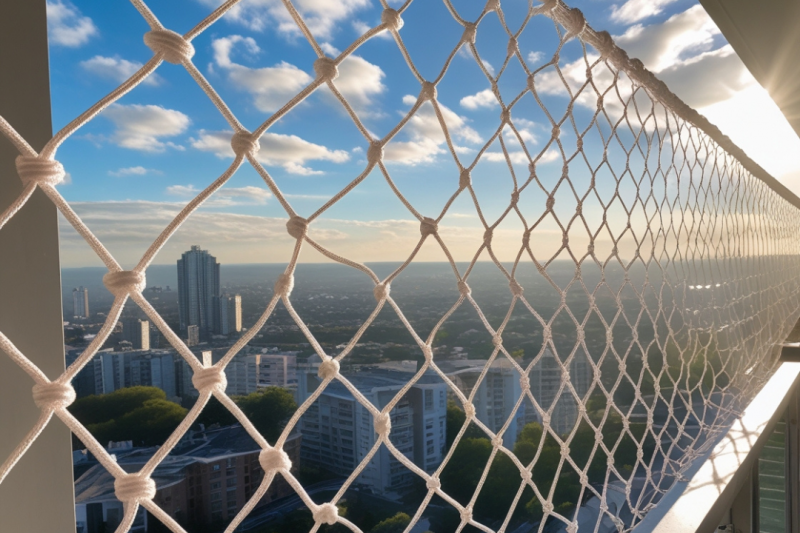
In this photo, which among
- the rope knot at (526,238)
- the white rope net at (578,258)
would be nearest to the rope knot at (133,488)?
the white rope net at (578,258)

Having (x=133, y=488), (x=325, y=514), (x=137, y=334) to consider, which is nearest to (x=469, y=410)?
(x=325, y=514)

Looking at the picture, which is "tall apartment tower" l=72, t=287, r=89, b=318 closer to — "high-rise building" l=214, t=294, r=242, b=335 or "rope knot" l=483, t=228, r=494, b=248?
"high-rise building" l=214, t=294, r=242, b=335

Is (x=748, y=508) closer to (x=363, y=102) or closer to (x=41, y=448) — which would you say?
(x=363, y=102)

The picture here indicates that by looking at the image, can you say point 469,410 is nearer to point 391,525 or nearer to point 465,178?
point 465,178

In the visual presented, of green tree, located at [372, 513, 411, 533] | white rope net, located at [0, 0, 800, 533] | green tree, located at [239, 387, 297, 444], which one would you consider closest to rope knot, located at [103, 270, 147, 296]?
white rope net, located at [0, 0, 800, 533]

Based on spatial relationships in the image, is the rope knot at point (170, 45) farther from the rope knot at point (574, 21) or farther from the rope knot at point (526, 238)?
the rope knot at point (574, 21)
